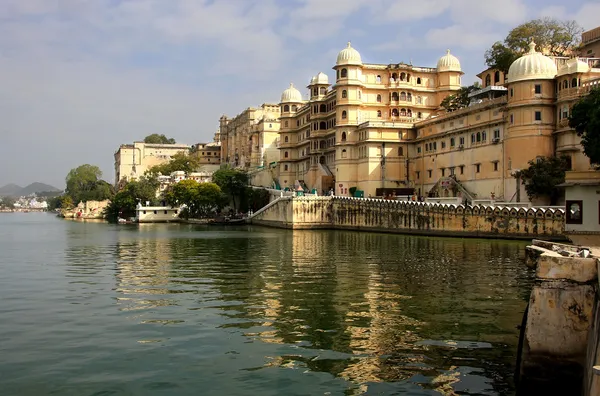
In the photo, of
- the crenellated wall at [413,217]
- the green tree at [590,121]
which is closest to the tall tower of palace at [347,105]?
the crenellated wall at [413,217]

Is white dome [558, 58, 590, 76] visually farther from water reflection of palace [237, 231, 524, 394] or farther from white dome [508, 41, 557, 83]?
water reflection of palace [237, 231, 524, 394]

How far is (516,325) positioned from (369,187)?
175ft

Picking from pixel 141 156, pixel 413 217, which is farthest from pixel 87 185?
pixel 413 217

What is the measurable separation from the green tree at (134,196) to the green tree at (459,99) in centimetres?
5453

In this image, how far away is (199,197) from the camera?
90.3 meters

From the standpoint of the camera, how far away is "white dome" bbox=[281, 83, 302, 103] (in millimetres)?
96875

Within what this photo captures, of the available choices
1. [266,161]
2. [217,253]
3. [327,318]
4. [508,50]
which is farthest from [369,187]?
[327,318]

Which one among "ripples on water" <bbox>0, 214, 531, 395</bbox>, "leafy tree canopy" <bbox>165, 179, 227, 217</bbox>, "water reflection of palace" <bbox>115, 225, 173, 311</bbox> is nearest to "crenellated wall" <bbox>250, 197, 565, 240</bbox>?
"leafy tree canopy" <bbox>165, 179, 227, 217</bbox>

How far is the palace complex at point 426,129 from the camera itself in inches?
1906

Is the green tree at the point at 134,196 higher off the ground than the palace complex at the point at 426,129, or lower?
lower

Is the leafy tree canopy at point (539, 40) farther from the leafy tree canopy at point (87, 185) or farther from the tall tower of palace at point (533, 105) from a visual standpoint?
the leafy tree canopy at point (87, 185)

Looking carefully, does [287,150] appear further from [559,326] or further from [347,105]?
[559,326]

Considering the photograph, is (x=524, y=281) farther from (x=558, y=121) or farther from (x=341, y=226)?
(x=341, y=226)

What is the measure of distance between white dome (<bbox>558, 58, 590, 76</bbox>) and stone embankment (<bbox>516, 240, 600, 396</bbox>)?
39.6 metres
